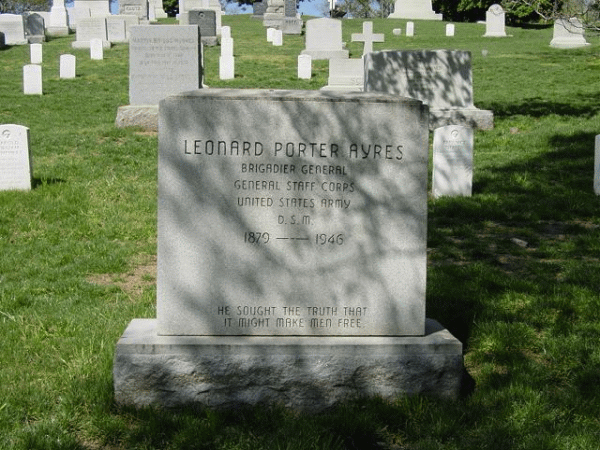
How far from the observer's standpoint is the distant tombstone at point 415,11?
45656mm

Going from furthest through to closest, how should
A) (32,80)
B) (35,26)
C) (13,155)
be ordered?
(35,26) < (32,80) < (13,155)

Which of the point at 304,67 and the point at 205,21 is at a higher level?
the point at 205,21

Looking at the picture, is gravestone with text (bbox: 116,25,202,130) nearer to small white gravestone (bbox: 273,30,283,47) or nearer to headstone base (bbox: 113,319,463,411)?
headstone base (bbox: 113,319,463,411)

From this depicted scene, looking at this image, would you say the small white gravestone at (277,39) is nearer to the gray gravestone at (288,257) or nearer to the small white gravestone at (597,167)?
the small white gravestone at (597,167)

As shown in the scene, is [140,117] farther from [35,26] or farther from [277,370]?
[35,26]

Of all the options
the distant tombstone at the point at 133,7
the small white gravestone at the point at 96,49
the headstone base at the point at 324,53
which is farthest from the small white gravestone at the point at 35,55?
the distant tombstone at the point at 133,7

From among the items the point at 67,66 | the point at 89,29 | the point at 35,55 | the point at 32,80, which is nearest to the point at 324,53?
the point at 67,66

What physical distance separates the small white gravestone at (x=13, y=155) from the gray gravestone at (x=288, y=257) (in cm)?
564

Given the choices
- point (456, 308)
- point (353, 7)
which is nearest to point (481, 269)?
point (456, 308)

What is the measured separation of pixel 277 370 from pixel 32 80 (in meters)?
16.4

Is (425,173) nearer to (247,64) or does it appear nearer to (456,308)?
(456,308)

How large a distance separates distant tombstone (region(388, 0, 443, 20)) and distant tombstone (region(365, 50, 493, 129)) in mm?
32179

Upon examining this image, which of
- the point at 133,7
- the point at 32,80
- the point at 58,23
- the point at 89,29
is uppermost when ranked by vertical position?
the point at 133,7

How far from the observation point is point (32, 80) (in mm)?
18906
